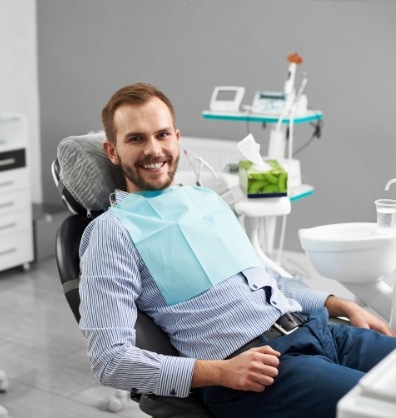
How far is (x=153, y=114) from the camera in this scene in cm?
179

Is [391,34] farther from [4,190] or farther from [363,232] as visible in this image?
[4,190]

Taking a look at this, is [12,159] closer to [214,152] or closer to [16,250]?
[16,250]

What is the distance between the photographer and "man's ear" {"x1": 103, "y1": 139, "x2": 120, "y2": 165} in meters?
1.86

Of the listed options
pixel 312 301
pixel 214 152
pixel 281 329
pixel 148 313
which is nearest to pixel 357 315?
pixel 312 301

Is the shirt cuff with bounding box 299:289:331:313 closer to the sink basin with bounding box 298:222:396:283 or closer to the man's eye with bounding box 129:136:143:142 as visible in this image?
the sink basin with bounding box 298:222:396:283

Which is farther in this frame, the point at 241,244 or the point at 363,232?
the point at 363,232

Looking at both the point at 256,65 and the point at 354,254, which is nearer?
the point at 354,254

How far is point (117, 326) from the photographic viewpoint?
1.55 meters

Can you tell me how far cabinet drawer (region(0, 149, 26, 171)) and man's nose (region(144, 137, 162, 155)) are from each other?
7.31 feet

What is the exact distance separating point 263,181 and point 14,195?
1941mm

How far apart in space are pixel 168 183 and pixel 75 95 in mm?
2718

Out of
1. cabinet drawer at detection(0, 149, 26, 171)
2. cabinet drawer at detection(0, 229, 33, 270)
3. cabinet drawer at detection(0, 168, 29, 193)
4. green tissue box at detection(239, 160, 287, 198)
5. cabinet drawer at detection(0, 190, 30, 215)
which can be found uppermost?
green tissue box at detection(239, 160, 287, 198)

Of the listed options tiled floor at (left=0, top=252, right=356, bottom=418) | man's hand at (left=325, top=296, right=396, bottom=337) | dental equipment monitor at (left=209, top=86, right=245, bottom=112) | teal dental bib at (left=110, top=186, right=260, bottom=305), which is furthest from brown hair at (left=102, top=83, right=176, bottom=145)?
dental equipment monitor at (left=209, top=86, right=245, bottom=112)

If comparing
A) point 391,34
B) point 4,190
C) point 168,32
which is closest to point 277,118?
point 391,34
